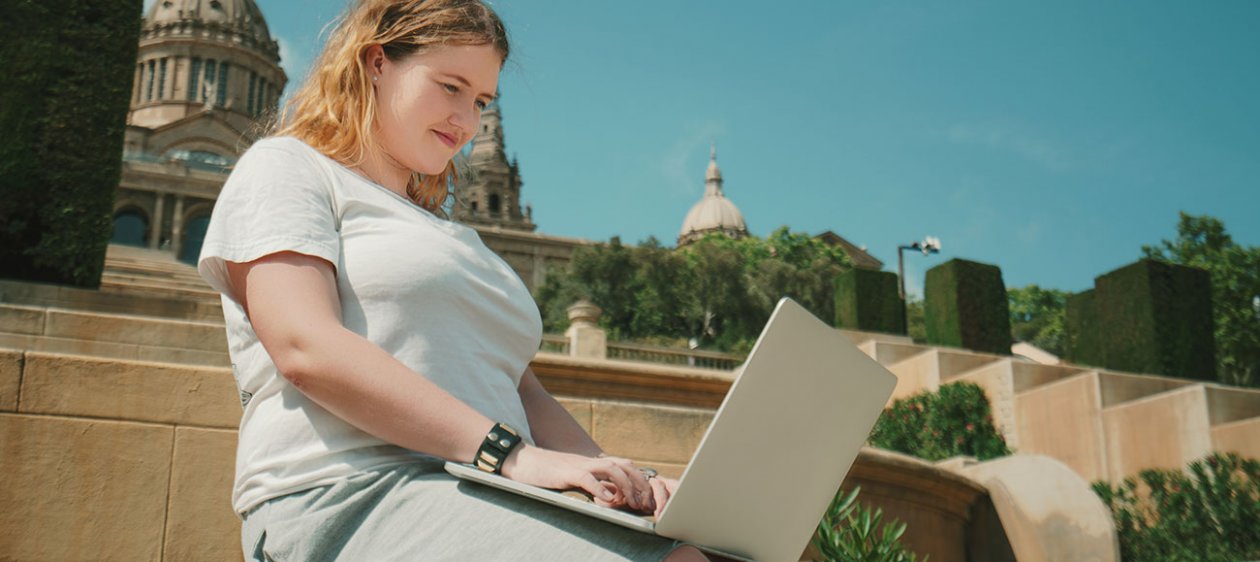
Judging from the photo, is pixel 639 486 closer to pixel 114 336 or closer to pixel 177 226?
pixel 114 336

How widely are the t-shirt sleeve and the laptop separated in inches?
18.9

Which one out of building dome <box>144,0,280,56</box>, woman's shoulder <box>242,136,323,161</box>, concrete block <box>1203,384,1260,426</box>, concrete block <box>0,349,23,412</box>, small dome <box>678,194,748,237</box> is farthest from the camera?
small dome <box>678,194,748,237</box>

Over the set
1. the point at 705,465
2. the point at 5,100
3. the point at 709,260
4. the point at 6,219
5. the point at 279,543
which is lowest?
the point at 279,543

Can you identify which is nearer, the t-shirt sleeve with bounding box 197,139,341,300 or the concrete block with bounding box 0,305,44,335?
the t-shirt sleeve with bounding box 197,139,341,300

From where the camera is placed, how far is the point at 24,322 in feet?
26.6

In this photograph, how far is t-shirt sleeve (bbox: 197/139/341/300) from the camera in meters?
1.74

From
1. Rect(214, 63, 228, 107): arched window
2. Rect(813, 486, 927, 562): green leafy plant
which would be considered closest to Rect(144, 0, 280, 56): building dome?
Rect(214, 63, 228, 107): arched window

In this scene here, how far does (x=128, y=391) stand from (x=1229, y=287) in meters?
38.6

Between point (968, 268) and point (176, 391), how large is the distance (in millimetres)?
16944

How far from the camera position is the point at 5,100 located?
10.9 metres

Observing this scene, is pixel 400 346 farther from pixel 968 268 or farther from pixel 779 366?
pixel 968 268

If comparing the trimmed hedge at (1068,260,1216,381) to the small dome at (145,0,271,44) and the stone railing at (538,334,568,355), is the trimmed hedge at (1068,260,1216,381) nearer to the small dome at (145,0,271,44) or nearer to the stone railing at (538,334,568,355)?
the stone railing at (538,334,568,355)

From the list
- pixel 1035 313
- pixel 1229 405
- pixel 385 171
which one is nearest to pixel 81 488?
pixel 385 171

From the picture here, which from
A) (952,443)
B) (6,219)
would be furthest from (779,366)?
(952,443)
